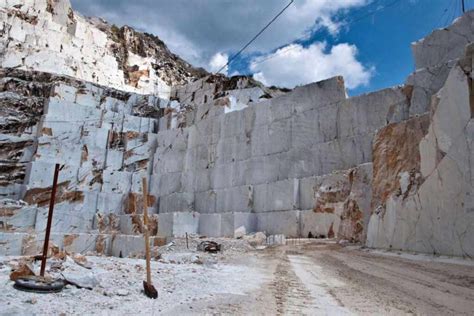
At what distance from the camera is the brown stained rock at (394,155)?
11.0 m

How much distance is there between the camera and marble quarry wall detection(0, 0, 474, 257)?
8797mm

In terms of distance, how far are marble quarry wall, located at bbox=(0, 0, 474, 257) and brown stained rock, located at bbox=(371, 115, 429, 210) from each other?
0.05 meters

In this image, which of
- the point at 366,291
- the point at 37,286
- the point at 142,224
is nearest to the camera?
the point at 37,286

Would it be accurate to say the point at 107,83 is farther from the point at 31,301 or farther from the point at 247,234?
the point at 31,301

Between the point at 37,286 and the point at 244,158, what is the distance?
58.0 ft

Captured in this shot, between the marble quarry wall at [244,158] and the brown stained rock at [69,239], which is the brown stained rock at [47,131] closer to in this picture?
the marble quarry wall at [244,158]

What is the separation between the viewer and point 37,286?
3.78m

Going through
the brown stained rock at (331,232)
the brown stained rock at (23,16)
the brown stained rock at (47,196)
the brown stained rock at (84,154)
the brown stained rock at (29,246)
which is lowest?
the brown stained rock at (29,246)

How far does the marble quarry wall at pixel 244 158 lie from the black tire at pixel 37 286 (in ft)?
21.3

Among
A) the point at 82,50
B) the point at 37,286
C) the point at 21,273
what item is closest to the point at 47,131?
the point at 82,50

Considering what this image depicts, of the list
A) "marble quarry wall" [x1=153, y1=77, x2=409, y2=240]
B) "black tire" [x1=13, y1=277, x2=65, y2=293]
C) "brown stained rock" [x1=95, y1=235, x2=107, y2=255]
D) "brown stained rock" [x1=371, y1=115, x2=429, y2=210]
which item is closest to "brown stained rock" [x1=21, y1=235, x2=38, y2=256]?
"brown stained rock" [x1=95, y1=235, x2=107, y2=255]

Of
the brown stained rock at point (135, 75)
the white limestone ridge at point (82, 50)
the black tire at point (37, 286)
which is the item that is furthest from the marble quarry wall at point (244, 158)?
the brown stained rock at point (135, 75)

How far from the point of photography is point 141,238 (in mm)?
17656

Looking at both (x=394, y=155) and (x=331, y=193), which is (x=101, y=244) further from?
(x=394, y=155)
